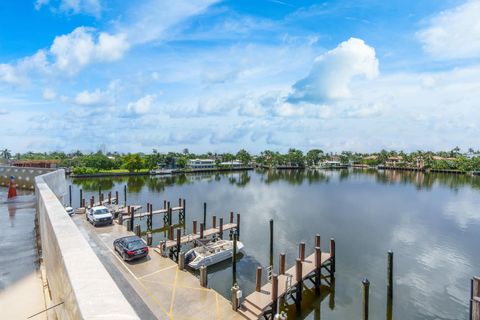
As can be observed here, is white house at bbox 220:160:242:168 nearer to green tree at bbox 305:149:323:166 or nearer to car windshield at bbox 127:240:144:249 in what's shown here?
green tree at bbox 305:149:323:166

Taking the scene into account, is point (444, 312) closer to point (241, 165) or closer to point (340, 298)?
point (340, 298)

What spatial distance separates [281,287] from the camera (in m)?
16.2

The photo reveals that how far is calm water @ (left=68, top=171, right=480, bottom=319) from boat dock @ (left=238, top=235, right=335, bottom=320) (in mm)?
1341

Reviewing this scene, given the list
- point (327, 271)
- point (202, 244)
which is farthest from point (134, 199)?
point (327, 271)

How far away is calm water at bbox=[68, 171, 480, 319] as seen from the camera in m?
18.7

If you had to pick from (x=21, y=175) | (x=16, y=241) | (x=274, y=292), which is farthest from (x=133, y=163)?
(x=274, y=292)

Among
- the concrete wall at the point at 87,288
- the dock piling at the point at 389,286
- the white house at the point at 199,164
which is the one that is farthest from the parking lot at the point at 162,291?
the white house at the point at 199,164

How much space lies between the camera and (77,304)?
2.80 metres

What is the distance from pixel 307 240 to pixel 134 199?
34325mm

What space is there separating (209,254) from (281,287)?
7.39m

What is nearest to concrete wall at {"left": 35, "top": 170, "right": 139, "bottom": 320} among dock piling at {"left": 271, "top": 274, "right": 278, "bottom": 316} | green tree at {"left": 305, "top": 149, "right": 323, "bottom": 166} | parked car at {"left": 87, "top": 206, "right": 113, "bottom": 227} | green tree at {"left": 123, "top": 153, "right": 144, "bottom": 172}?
dock piling at {"left": 271, "top": 274, "right": 278, "bottom": 316}

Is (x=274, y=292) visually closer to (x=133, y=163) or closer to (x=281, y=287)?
(x=281, y=287)

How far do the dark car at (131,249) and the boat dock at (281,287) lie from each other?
8.01 meters

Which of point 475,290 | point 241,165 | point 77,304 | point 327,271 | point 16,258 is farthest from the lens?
point 241,165
